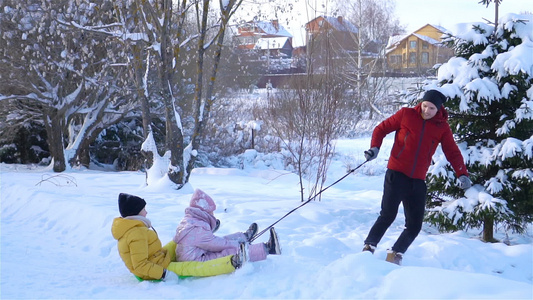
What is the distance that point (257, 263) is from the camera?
165 inches

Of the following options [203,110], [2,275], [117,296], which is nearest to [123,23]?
[203,110]

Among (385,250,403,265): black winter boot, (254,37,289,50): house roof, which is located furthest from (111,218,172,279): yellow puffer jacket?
(254,37,289,50): house roof

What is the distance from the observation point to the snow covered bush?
5934 mm

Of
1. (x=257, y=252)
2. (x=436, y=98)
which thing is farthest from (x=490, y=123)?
(x=257, y=252)

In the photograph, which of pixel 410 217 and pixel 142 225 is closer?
pixel 142 225

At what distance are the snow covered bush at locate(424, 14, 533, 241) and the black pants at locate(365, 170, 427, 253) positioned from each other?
1.54 metres

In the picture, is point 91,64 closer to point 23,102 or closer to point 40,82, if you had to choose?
point 40,82

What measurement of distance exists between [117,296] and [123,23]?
627 cm

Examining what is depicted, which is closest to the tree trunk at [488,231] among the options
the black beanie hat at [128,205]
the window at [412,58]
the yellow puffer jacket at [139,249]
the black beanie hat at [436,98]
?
Result: the black beanie hat at [436,98]

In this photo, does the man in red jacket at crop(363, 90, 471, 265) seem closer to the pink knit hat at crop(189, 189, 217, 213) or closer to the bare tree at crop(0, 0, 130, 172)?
the pink knit hat at crop(189, 189, 217, 213)

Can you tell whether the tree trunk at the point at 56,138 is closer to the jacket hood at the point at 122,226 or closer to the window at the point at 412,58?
the jacket hood at the point at 122,226

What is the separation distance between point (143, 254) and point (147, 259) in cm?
9

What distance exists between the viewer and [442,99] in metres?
4.73

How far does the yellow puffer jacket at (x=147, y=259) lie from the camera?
162 inches
